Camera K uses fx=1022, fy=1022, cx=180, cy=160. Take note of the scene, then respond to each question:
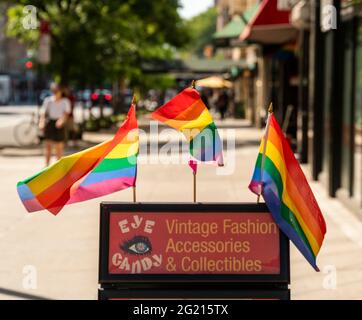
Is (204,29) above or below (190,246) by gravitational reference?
above

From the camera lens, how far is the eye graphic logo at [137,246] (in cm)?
604

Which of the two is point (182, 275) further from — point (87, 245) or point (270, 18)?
point (270, 18)

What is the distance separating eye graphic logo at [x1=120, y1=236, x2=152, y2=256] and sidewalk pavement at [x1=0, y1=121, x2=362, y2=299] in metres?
2.18

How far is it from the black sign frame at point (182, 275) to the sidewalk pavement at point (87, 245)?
7.04ft

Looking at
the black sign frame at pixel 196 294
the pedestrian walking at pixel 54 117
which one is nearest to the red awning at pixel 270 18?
the pedestrian walking at pixel 54 117

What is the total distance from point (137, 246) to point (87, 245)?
15.8 feet

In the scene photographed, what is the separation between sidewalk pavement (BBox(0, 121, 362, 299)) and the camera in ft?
27.8

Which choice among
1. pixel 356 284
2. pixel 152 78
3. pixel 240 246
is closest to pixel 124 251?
pixel 240 246

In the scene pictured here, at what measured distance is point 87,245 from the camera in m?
10.8

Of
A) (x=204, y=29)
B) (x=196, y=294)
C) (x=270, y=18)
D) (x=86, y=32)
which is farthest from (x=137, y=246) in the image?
(x=204, y=29)

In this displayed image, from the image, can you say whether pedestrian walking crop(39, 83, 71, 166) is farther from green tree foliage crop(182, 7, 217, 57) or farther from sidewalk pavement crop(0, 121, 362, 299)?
green tree foliage crop(182, 7, 217, 57)

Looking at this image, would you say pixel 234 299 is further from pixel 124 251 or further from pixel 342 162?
pixel 342 162

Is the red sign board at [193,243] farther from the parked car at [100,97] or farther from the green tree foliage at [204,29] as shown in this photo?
the green tree foliage at [204,29]
